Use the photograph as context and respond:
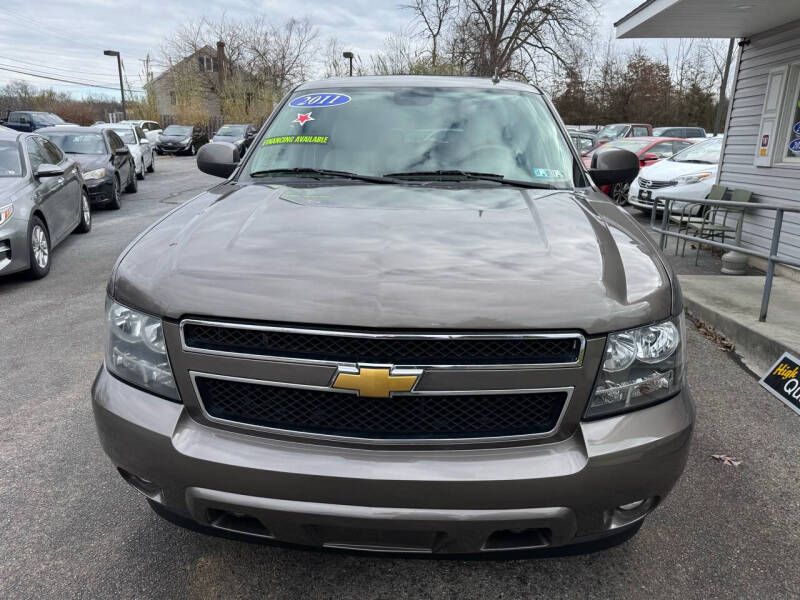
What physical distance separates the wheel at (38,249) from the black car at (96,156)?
468cm

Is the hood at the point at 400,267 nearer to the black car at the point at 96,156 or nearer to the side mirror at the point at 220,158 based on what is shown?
the side mirror at the point at 220,158

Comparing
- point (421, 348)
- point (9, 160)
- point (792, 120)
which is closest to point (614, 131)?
point (792, 120)

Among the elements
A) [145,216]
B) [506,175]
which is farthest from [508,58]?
[506,175]

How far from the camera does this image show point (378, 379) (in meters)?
1.62

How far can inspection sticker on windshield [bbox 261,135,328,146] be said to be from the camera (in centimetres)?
302

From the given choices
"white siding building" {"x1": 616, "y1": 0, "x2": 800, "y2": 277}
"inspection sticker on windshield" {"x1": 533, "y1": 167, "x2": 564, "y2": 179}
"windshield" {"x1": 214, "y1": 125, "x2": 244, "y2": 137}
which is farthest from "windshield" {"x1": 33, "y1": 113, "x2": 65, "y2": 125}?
"inspection sticker on windshield" {"x1": 533, "y1": 167, "x2": 564, "y2": 179}

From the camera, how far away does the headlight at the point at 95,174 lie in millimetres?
10953

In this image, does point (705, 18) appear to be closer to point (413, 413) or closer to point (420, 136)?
point (420, 136)

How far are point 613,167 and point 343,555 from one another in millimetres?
2777

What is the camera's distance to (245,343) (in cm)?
170

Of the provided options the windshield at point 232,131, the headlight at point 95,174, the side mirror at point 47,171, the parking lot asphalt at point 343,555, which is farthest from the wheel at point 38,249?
the windshield at point 232,131

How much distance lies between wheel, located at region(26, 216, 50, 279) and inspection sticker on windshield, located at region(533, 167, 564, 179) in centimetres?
576

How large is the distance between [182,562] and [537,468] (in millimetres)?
1494

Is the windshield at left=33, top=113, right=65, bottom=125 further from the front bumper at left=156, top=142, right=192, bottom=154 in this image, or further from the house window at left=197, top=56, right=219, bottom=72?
the house window at left=197, top=56, right=219, bottom=72
